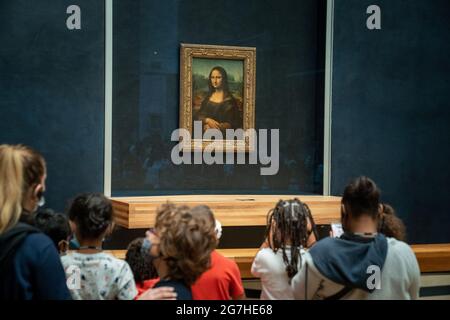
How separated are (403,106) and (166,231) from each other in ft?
22.0

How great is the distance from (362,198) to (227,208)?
405 cm

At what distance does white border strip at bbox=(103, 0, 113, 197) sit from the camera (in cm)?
782

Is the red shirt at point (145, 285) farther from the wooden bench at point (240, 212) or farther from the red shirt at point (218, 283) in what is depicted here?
the wooden bench at point (240, 212)

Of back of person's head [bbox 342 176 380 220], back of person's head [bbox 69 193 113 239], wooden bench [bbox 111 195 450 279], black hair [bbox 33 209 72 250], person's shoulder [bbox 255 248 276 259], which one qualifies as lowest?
wooden bench [bbox 111 195 450 279]

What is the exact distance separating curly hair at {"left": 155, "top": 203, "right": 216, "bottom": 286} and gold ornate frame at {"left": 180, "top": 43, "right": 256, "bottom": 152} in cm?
525

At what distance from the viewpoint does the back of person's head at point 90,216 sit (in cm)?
374

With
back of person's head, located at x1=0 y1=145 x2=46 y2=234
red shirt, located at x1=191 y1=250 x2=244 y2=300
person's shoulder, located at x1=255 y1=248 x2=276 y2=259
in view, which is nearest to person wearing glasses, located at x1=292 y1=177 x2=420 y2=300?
red shirt, located at x1=191 y1=250 x2=244 y2=300

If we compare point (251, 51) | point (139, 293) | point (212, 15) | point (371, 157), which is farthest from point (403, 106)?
point (139, 293)

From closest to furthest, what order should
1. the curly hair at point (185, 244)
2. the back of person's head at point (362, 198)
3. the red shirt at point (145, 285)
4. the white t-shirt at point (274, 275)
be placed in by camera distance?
the curly hair at point (185, 244) < the back of person's head at point (362, 198) < the red shirt at point (145, 285) < the white t-shirt at point (274, 275)

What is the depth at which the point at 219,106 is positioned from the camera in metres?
8.60

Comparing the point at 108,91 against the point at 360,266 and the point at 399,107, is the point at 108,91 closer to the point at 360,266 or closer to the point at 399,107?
the point at 399,107

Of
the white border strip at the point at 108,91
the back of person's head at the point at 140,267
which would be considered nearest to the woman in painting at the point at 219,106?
the white border strip at the point at 108,91

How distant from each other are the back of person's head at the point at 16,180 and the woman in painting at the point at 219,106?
17.9ft

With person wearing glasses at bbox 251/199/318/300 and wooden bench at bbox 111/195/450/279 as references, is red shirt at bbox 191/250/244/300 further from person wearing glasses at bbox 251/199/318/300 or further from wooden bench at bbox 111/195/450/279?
wooden bench at bbox 111/195/450/279
